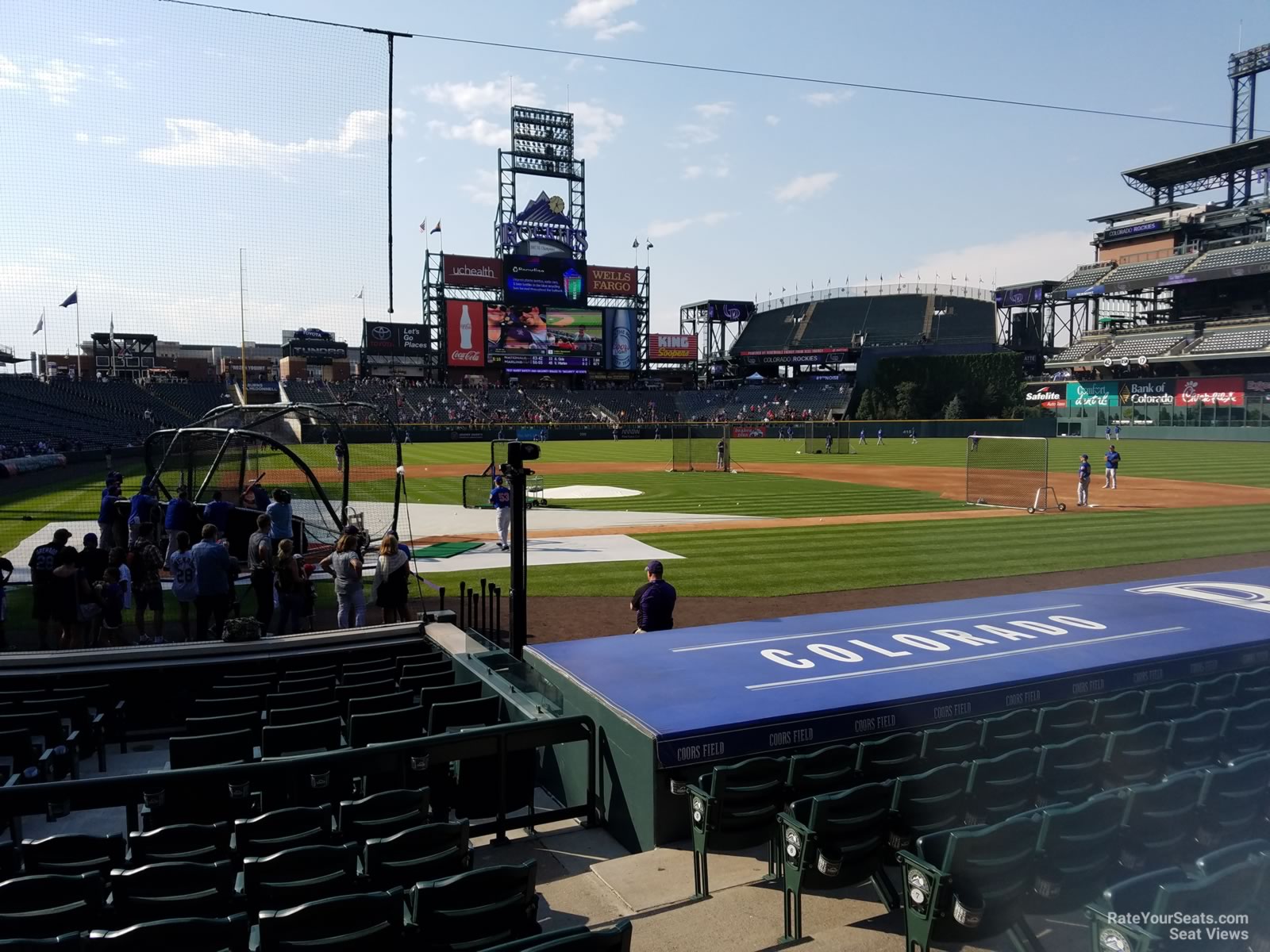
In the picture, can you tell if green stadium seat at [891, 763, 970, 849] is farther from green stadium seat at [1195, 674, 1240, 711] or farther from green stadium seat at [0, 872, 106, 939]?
green stadium seat at [0, 872, 106, 939]

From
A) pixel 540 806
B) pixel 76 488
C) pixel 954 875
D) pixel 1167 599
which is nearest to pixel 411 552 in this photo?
pixel 540 806

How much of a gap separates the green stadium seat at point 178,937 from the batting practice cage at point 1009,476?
1043 inches

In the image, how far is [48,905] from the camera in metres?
3.83

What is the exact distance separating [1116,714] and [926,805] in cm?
266

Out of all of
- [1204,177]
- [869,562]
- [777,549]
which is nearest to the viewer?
[869,562]

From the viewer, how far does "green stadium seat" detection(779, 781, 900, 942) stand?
445 cm

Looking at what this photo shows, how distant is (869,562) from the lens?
17.6 m

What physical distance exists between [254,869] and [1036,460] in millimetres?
37506

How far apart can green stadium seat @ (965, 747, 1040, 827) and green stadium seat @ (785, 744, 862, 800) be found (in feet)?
2.24

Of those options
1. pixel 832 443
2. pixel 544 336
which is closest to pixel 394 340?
pixel 544 336

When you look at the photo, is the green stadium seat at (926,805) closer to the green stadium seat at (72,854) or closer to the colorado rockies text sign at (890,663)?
the colorado rockies text sign at (890,663)

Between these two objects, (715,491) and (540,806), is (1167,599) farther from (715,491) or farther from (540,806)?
(715,491)

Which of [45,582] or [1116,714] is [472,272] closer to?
[45,582]

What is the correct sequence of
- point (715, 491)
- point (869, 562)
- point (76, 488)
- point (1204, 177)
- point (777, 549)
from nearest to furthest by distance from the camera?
point (869, 562) < point (777, 549) < point (76, 488) < point (715, 491) < point (1204, 177)
